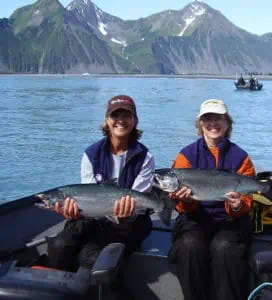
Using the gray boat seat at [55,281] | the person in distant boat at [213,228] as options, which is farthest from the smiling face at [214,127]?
the gray boat seat at [55,281]

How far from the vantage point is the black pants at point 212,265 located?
330 centimetres

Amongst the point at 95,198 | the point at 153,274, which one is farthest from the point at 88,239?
the point at 153,274

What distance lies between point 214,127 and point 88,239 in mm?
1225

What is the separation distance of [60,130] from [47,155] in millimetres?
6132

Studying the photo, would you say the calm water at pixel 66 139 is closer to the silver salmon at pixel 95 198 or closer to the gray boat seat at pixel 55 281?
the silver salmon at pixel 95 198

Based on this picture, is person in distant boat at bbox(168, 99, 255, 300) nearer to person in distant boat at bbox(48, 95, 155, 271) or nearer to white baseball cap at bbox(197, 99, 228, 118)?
white baseball cap at bbox(197, 99, 228, 118)

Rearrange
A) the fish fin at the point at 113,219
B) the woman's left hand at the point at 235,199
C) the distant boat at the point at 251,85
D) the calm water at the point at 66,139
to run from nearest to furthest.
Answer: the woman's left hand at the point at 235,199 → the fish fin at the point at 113,219 → the calm water at the point at 66,139 → the distant boat at the point at 251,85

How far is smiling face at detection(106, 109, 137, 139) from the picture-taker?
3945 millimetres

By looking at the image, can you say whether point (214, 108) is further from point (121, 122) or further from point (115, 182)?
point (115, 182)

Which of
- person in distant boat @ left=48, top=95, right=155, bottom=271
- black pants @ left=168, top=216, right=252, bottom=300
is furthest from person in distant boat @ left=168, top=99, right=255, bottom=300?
person in distant boat @ left=48, top=95, right=155, bottom=271

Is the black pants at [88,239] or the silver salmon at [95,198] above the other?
the silver salmon at [95,198]

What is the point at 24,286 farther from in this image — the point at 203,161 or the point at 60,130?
the point at 60,130

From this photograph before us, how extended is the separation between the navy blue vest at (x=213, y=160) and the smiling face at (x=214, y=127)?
49mm

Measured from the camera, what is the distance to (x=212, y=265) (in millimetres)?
3373
